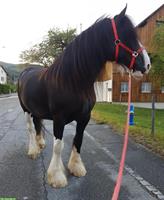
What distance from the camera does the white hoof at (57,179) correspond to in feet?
12.2

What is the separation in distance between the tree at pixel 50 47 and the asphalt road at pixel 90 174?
114ft

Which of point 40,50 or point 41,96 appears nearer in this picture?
point 41,96

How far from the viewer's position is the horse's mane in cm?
354

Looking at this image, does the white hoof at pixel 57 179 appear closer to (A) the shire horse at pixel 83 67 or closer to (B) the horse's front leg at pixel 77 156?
(A) the shire horse at pixel 83 67

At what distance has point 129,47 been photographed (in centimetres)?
340

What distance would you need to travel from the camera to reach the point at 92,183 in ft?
12.5

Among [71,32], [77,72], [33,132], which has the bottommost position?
[33,132]

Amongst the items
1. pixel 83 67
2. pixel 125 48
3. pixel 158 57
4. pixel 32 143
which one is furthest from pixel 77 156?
pixel 158 57

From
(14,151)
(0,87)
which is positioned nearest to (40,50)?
(0,87)

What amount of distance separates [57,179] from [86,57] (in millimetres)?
1662

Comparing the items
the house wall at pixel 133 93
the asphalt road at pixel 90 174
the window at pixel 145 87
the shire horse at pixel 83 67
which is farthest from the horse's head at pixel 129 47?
the window at pixel 145 87

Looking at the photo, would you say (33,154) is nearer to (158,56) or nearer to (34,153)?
(34,153)

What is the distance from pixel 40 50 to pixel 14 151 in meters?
38.0

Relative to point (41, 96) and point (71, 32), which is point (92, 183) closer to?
point (41, 96)
